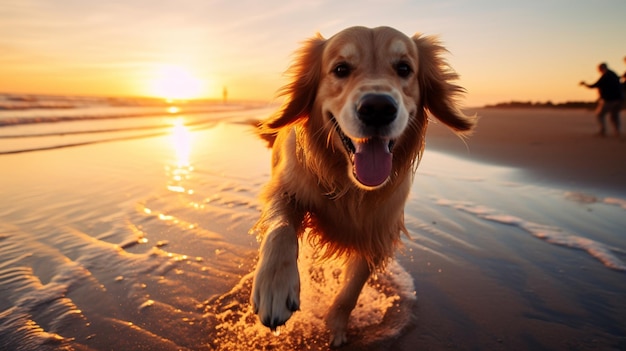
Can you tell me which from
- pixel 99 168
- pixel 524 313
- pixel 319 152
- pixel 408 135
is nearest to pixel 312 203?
pixel 319 152

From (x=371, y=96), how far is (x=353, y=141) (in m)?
0.30

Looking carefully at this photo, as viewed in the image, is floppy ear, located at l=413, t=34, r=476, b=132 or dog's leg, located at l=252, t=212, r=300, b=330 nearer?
dog's leg, located at l=252, t=212, r=300, b=330

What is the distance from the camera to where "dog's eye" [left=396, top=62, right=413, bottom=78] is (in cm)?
247

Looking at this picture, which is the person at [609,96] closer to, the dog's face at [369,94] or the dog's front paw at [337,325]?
the dog's face at [369,94]

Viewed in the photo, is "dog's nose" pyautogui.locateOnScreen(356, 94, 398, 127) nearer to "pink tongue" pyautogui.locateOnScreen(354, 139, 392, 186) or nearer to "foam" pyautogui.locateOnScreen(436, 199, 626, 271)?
"pink tongue" pyautogui.locateOnScreen(354, 139, 392, 186)

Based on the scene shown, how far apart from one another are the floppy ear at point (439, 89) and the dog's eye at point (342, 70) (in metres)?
0.63

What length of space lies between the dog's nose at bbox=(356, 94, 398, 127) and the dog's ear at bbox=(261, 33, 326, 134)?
72cm

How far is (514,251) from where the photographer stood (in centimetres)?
324

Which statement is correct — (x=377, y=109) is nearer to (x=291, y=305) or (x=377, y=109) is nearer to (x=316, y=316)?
(x=291, y=305)

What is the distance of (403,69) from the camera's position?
2500 millimetres

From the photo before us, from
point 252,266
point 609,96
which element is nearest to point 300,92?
point 252,266

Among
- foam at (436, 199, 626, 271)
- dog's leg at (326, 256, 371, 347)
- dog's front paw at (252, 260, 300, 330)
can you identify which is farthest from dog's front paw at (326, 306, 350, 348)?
foam at (436, 199, 626, 271)

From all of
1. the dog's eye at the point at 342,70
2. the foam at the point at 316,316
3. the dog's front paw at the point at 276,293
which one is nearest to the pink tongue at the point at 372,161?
the dog's eye at the point at 342,70

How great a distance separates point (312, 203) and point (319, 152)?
0.32 m
